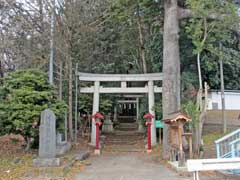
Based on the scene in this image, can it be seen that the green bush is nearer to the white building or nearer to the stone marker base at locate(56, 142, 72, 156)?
the stone marker base at locate(56, 142, 72, 156)

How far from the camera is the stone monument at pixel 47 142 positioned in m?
Answer: 10.7

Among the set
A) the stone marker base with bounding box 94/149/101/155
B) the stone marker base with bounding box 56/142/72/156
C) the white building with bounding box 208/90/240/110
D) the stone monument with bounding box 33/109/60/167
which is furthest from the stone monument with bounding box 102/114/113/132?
the stone monument with bounding box 33/109/60/167

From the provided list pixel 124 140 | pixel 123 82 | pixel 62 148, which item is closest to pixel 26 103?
pixel 62 148

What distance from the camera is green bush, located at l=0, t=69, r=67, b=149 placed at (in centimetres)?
1190

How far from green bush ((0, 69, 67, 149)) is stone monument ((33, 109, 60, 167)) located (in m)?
0.89

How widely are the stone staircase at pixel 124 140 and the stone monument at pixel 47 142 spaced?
21.5 ft

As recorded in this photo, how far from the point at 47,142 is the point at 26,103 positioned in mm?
1988

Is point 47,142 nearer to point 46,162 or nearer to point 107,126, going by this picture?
point 46,162

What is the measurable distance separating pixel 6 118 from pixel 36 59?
5023 millimetres

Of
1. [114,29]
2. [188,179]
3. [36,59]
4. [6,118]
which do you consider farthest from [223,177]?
[114,29]

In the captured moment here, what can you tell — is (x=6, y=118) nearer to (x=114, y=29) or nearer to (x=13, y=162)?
(x=13, y=162)

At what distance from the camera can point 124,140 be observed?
20.3 m

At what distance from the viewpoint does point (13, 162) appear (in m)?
11.0

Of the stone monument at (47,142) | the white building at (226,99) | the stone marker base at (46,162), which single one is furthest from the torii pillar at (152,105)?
the stone marker base at (46,162)
